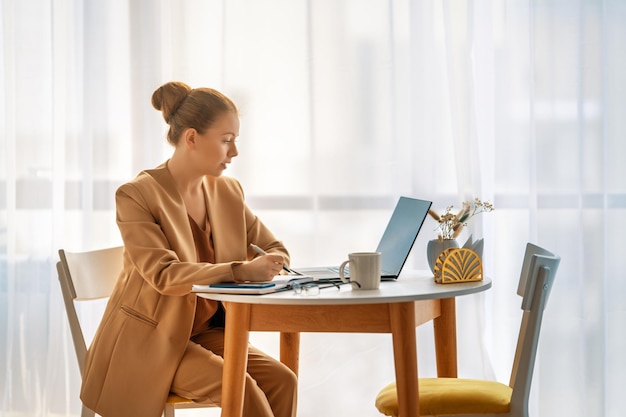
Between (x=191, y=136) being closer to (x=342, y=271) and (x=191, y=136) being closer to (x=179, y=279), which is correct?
(x=179, y=279)

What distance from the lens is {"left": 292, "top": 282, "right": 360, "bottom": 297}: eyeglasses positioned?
194 centimetres

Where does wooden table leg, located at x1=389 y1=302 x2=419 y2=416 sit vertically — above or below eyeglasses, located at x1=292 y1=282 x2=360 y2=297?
below

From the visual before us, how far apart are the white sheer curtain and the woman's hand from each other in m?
0.96

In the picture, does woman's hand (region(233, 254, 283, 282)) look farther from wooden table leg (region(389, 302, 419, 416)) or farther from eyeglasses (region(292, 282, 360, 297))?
wooden table leg (region(389, 302, 419, 416))

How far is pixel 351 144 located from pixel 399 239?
0.83 metres

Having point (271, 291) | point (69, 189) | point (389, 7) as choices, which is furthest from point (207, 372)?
point (389, 7)

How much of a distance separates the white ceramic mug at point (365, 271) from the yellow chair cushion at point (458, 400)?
29cm

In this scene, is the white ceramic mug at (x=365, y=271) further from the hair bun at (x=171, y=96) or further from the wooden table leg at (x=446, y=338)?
the hair bun at (x=171, y=96)

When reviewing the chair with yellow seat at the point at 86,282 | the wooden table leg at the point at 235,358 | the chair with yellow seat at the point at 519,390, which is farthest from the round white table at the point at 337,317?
the chair with yellow seat at the point at 86,282

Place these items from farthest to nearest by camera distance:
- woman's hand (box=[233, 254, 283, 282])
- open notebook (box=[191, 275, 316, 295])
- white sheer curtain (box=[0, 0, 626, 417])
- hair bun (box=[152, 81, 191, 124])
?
white sheer curtain (box=[0, 0, 626, 417]) < hair bun (box=[152, 81, 191, 124]) < woman's hand (box=[233, 254, 283, 282]) < open notebook (box=[191, 275, 316, 295])

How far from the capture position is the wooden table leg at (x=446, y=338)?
2.36 meters

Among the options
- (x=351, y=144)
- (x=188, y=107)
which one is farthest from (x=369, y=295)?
(x=351, y=144)

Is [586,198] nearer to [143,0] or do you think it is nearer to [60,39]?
[143,0]

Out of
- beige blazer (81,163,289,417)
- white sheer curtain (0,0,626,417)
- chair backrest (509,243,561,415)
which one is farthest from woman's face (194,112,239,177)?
chair backrest (509,243,561,415)
